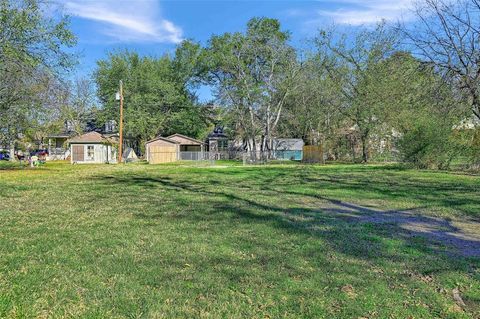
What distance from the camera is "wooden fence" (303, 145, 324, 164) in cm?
3481

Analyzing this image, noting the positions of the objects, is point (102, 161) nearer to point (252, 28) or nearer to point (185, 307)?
point (252, 28)

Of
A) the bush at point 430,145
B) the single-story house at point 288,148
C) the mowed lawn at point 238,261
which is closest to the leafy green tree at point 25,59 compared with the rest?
the mowed lawn at point 238,261

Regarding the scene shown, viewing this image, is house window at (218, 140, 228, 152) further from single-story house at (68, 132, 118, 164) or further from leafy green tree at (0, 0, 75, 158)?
leafy green tree at (0, 0, 75, 158)

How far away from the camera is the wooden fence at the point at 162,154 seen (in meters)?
37.3

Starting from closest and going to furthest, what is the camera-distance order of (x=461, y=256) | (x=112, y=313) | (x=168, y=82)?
1. (x=112, y=313)
2. (x=461, y=256)
3. (x=168, y=82)

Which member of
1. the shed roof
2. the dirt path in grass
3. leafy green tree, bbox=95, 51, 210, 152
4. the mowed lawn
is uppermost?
leafy green tree, bbox=95, 51, 210, 152

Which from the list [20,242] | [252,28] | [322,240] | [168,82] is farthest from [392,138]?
[20,242]

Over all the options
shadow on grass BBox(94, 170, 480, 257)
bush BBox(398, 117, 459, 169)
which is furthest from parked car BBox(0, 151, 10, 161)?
shadow on grass BBox(94, 170, 480, 257)

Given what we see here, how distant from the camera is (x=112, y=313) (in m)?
3.01

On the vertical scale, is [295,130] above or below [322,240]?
above

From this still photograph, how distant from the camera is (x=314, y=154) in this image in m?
35.2

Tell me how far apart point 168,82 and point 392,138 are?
1072 inches

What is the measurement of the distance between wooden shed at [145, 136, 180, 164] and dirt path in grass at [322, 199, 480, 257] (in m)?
30.4

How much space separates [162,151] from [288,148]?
15349 millimetres
